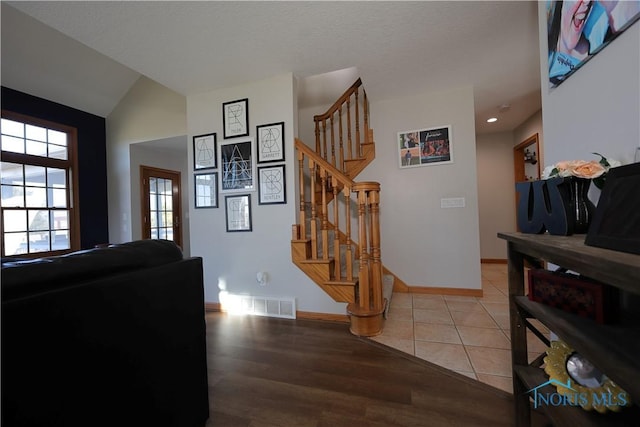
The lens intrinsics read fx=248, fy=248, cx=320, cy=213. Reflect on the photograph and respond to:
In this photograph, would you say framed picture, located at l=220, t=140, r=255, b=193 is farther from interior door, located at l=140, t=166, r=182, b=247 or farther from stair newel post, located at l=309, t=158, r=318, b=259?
interior door, located at l=140, t=166, r=182, b=247

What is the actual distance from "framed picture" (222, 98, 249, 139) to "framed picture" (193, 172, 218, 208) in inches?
19.4

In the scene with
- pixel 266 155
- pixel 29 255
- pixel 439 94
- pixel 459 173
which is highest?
pixel 439 94

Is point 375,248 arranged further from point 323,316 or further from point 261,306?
point 261,306

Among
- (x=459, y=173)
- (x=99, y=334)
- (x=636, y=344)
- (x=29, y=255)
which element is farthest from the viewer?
(x=29, y=255)

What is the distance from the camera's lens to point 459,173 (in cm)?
292

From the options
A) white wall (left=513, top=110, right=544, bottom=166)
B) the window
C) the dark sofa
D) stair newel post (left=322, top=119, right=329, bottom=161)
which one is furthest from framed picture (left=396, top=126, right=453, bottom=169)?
A: the window

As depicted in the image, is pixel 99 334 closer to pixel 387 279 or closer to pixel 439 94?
pixel 387 279

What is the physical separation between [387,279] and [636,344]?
93.8 inches

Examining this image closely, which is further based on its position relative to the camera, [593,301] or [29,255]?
[29,255]

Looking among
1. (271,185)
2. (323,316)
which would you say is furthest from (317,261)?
(271,185)

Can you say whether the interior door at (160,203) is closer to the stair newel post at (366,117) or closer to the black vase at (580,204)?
the stair newel post at (366,117)

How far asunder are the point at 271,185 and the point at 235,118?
855 mm

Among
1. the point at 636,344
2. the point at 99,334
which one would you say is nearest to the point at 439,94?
the point at 636,344

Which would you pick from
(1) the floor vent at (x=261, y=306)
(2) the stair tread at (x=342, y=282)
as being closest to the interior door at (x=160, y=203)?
(1) the floor vent at (x=261, y=306)
